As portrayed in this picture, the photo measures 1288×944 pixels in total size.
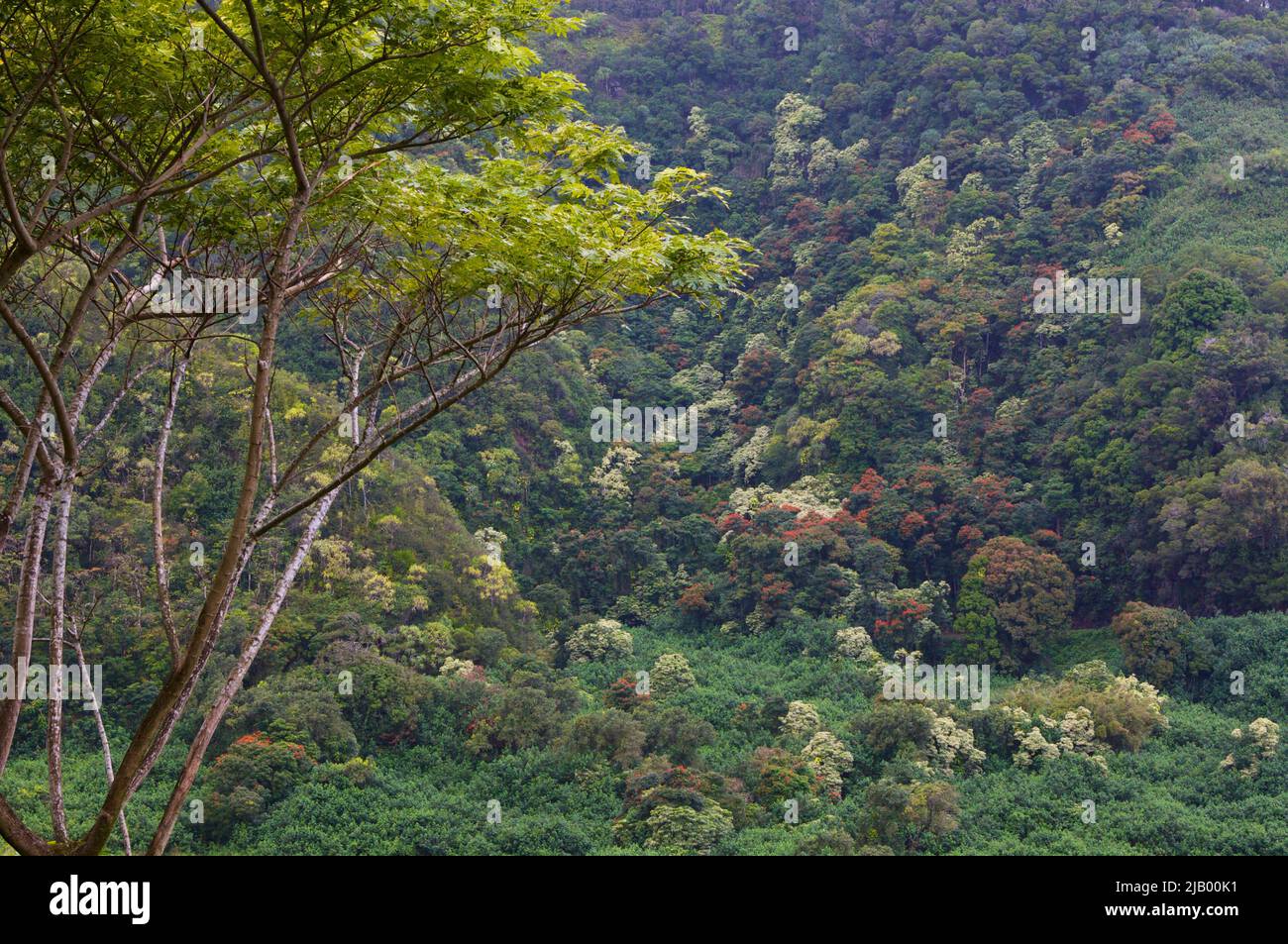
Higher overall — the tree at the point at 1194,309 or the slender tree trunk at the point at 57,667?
the tree at the point at 1194,309

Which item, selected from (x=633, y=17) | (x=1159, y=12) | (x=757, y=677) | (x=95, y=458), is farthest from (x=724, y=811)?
(x=633, y=17)

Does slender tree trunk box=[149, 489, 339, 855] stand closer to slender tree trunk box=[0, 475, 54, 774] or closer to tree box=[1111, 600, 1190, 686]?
slender tree trunk box=[0, 475, 54, 774]

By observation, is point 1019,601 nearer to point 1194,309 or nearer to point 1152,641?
point 1152,641

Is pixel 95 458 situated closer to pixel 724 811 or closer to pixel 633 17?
pixel 724 811

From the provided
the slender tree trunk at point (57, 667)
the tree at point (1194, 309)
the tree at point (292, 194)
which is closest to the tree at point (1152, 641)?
the tree at point (1194, 309)

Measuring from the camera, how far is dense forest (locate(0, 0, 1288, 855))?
3910mm

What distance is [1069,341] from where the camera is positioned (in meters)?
21.5

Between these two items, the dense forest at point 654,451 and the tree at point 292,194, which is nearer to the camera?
the tree at point 292,194

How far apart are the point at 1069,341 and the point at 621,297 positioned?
19.6 m

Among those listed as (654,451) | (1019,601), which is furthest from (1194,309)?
(654,451)

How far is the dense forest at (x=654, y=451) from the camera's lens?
391 centimetres

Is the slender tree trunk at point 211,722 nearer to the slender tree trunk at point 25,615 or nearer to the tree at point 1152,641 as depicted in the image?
the slender tree trunk at point 25,615

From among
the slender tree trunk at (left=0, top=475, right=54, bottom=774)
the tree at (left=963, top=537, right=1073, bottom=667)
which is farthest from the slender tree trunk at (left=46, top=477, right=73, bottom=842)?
the tree at (left=963, top=537, right=1073, bottom=667)

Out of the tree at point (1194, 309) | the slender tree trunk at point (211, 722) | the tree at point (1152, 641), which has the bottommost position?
the tree at point (1152, 641)
